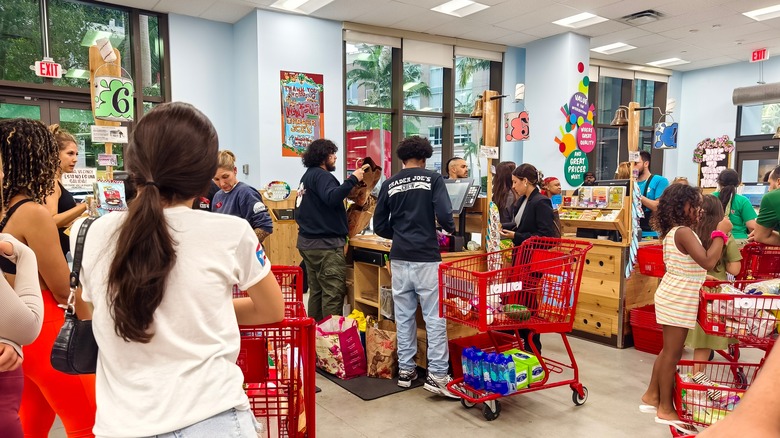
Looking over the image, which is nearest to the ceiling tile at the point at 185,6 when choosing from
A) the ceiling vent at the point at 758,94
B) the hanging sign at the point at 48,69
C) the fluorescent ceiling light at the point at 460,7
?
the hanging sign at the point at 48,69

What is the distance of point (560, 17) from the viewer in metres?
7.79

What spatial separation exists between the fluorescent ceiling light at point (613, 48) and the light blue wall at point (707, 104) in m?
2.89

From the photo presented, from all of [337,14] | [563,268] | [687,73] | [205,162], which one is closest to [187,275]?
[205,162]

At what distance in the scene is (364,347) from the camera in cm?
397

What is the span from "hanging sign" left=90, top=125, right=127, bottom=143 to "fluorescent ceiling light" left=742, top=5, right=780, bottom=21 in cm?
841

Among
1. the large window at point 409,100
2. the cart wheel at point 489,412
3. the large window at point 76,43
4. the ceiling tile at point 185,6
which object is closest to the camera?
the cart wheel at point 489,412

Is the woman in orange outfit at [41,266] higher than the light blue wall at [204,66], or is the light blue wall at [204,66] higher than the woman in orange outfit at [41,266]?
the light blue wall at [204,66]

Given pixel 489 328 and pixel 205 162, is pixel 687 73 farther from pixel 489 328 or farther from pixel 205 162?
pixel 205 162

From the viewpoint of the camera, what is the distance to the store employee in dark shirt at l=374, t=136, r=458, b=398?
11.2 ft

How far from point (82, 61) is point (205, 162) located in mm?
6915

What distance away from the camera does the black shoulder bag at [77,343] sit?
45.8 inches

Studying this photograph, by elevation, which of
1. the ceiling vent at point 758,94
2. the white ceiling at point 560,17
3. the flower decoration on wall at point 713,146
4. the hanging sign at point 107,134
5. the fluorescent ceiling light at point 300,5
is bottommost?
the hanging sign at point 107,134

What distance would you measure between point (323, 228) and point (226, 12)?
4.49 metres

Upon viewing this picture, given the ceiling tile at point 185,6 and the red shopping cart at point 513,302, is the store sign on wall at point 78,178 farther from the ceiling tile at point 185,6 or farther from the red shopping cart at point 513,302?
the ceiling tile at point 185,6
